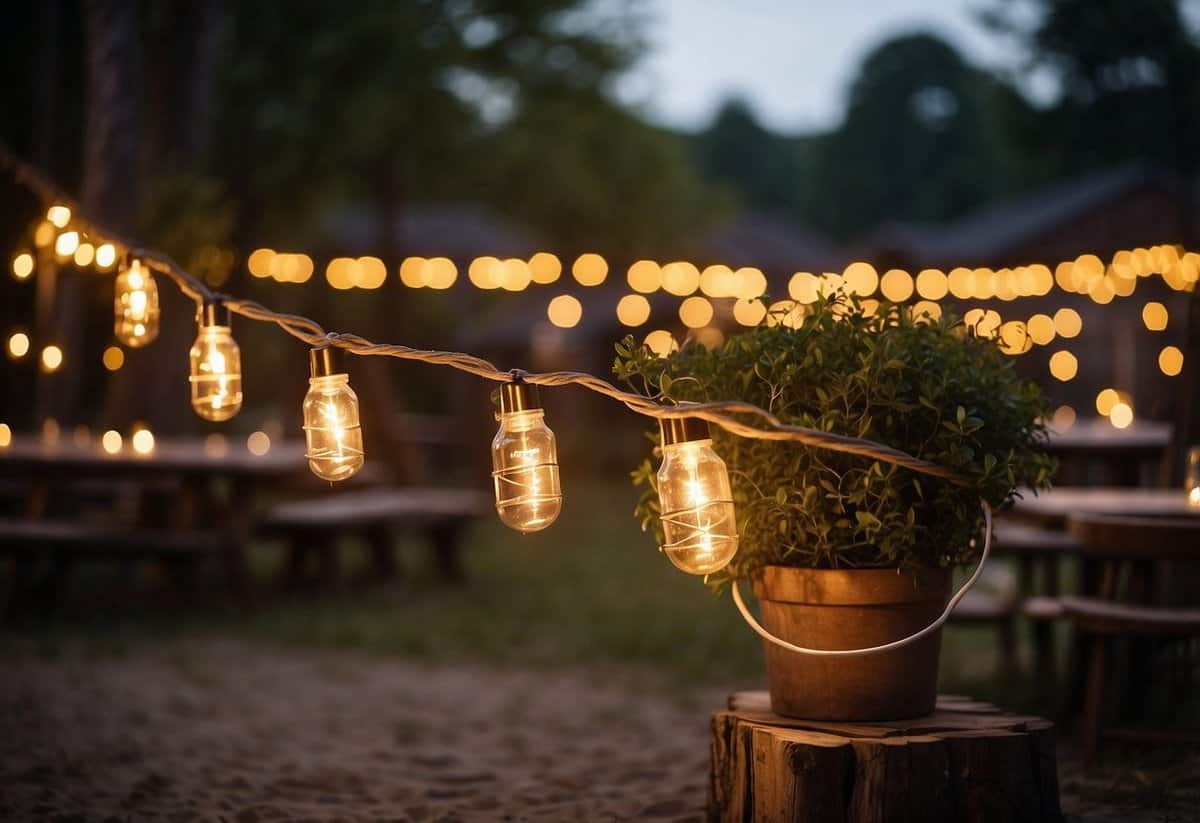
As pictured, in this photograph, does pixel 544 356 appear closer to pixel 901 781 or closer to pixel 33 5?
pixel 33 5

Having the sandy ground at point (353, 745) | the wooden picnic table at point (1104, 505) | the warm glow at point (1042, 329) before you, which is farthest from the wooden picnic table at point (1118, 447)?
the warm glow at point (1042, 329)

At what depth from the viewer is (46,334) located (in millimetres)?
7852

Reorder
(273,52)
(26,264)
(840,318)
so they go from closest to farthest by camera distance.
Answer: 1. (840,318)
2. (26,264)
3. (273,52)

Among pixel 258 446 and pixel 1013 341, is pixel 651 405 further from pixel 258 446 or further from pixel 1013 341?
pixel 258 446

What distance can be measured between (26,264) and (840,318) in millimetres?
3120

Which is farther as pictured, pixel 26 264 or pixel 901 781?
pixel 26 264

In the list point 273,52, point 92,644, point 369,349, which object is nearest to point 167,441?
point 92,644

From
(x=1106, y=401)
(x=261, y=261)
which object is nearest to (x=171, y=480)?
(x=261, y=261)

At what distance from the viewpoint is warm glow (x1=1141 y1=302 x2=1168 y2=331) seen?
943 cm

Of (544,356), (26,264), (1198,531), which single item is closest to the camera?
(1198,531)

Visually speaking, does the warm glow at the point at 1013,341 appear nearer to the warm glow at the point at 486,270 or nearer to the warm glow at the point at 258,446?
the warm glow at the point at 258,446

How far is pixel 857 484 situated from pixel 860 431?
12 centimetres

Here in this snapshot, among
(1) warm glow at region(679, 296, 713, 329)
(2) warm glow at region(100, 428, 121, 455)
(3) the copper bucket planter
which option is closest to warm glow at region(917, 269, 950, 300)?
(2) warm glow at region(100, 428, 121, 455)

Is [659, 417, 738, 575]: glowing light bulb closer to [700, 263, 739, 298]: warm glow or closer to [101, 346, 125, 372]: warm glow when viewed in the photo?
[101, 346, 125, 372]: warm glow
